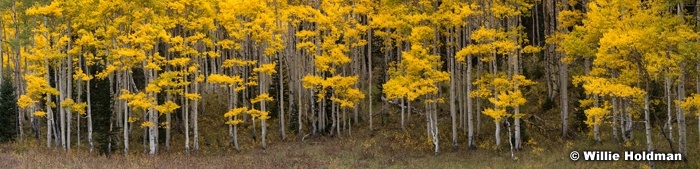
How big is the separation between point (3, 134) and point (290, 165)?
66.7 feet

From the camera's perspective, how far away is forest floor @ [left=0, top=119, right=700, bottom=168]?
2012 centimetres

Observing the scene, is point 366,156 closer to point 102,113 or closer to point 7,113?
point 102,113

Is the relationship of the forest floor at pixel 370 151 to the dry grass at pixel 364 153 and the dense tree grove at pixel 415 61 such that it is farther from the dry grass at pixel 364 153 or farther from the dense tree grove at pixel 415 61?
the dense tree grove at pixel 415 61

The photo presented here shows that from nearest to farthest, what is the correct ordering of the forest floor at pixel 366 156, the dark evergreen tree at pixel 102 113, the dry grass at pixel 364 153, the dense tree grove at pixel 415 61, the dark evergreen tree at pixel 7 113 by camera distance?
the dense tree grove at pixel 415 61 < the forest floor at pixel 366 156 < the dry grass at pixel 364 153 < the dark evergreen tree at pixel 102 113 < the dark evergreen tree at pixel 7 113

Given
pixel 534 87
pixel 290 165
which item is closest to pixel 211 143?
pixel 290 165

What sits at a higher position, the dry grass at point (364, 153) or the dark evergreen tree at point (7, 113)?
the dark evergreen tree at point (7, 113)

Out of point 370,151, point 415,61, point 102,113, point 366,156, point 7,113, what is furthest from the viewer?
point 7,113

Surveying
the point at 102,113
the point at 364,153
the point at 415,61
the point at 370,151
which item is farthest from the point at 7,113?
the point at 415,61

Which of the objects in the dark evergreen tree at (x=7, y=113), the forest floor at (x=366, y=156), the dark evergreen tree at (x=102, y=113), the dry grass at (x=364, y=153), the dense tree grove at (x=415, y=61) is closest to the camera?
the dense tree grove at (x=415, y=61)

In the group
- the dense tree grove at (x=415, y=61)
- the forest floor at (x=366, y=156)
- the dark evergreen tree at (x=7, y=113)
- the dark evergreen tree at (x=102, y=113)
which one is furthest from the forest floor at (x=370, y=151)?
the dark evergreen tree at (x=7, y=113)

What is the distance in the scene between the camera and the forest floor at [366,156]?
20125 millimetres

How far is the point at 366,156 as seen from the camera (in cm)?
2428

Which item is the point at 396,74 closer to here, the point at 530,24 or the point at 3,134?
the point at 530,24

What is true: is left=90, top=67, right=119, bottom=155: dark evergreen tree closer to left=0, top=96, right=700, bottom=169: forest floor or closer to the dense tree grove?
the dense tree grove
